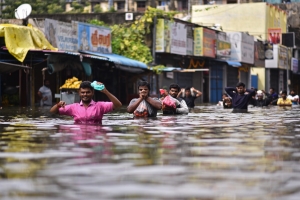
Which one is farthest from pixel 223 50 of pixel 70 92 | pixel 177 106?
pixel 177 106

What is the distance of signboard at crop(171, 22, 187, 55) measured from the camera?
39.8m

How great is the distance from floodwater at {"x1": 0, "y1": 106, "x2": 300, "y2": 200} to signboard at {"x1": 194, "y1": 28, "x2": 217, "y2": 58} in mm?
33312

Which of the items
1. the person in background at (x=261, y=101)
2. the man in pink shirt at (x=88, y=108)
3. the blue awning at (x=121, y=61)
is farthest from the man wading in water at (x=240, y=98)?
the man in pink shirt at (x=88, y=108)

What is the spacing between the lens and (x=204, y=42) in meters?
44.5

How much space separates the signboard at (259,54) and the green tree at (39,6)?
19.9 metres

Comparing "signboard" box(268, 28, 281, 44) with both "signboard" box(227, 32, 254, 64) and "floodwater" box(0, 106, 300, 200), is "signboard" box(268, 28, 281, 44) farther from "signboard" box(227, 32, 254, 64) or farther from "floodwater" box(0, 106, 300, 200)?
"floodwater" box(0, 106, 300, 200)

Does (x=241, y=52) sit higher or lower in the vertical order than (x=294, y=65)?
higher

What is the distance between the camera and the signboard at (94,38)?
31.5m

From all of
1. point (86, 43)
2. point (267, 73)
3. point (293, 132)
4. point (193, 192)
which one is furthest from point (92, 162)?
point (267, 73)

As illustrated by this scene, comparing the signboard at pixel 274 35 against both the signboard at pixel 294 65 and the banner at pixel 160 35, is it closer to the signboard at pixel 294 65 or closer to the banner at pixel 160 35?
the signboard at pixel 294 65

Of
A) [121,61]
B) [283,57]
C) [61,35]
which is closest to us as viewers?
[61,35]

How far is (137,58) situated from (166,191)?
106ft

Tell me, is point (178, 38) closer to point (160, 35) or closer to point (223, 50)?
point (160, 35)

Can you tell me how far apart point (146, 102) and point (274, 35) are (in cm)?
4697
